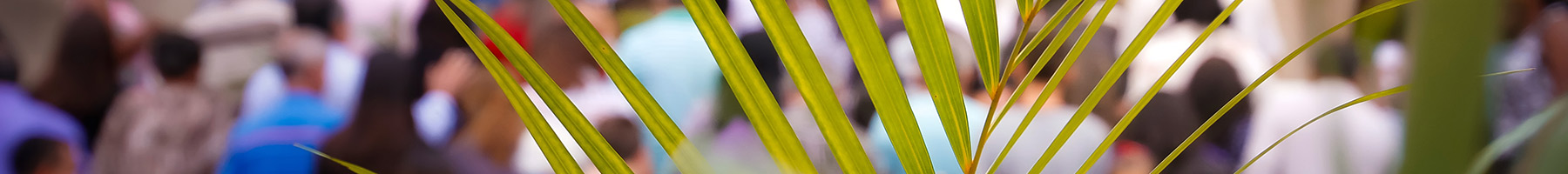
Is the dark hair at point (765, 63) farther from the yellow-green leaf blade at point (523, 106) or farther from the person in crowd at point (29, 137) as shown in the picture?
the person in crowd at point (29, 137)

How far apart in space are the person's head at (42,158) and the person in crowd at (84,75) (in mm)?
46

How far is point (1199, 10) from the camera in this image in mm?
1227

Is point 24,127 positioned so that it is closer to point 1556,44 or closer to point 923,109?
point 923,109

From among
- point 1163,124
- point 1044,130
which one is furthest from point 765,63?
point 1163,124

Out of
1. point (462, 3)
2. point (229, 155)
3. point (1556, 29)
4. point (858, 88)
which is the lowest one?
point (1556, 29)

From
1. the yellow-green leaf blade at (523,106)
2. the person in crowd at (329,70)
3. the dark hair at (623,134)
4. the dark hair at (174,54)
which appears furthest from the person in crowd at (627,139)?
the yellow-green leaf blade at (523,106)

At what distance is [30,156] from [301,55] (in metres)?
0.47

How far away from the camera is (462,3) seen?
1.18 ft

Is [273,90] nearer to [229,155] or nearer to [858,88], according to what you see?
[229,155]

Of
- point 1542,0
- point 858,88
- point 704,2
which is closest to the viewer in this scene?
point 704,2

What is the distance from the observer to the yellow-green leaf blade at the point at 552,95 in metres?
0.37

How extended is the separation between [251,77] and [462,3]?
3.86ft

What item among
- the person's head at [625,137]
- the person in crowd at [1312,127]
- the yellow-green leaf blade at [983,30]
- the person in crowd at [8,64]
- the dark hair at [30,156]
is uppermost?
the person in crowd at [8,64]

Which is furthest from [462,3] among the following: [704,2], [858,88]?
[858,88]
